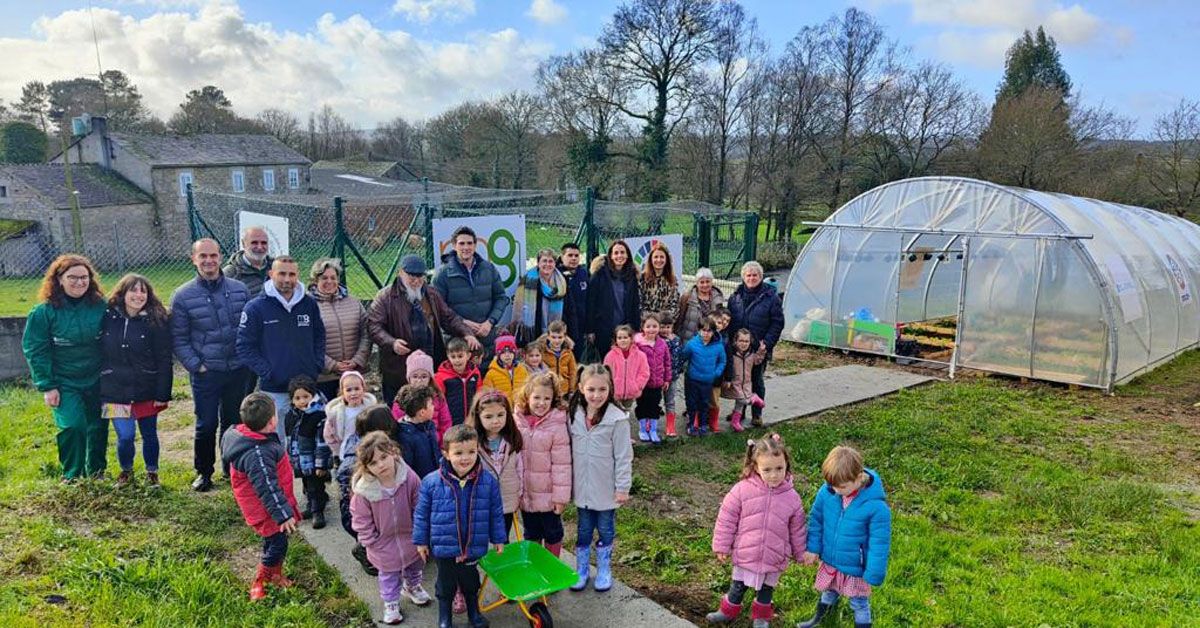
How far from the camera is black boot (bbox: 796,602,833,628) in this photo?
3648 millimetres

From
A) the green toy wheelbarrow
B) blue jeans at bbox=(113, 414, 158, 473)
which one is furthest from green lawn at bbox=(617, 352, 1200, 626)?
blue jeans at bbox=(113, 414, 158, 473)

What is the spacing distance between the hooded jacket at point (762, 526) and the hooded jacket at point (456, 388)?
2199 millimetres

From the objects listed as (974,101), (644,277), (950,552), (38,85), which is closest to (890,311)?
(644,277)

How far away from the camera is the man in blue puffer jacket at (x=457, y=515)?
335 cm

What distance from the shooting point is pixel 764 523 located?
3547 millimetres

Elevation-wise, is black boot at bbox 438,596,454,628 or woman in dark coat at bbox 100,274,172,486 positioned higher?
woman in dark coat at bbox 100,274,172,486

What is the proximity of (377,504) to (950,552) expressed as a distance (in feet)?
12.5

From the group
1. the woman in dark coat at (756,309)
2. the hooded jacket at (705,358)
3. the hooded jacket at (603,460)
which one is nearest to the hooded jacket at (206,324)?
the hooded jacket at (603,460)

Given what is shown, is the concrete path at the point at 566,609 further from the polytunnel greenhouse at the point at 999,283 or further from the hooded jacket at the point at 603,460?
the polytunnel greenhouse at the point at 999,283

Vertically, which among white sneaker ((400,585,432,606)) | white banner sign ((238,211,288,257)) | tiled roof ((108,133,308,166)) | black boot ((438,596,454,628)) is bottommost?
white sneaker ((400,585,432,606))

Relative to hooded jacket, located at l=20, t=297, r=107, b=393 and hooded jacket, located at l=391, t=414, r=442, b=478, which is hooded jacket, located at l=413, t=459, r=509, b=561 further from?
hooded jacket, located at l=20, t=297, r=107, b=393

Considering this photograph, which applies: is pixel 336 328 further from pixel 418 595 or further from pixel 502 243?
pixel 502 243

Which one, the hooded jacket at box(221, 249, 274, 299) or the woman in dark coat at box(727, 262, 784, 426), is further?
the woman in dark coat at box(727, 262, 784, 426)

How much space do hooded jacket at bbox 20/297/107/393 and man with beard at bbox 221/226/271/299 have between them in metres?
0.96
